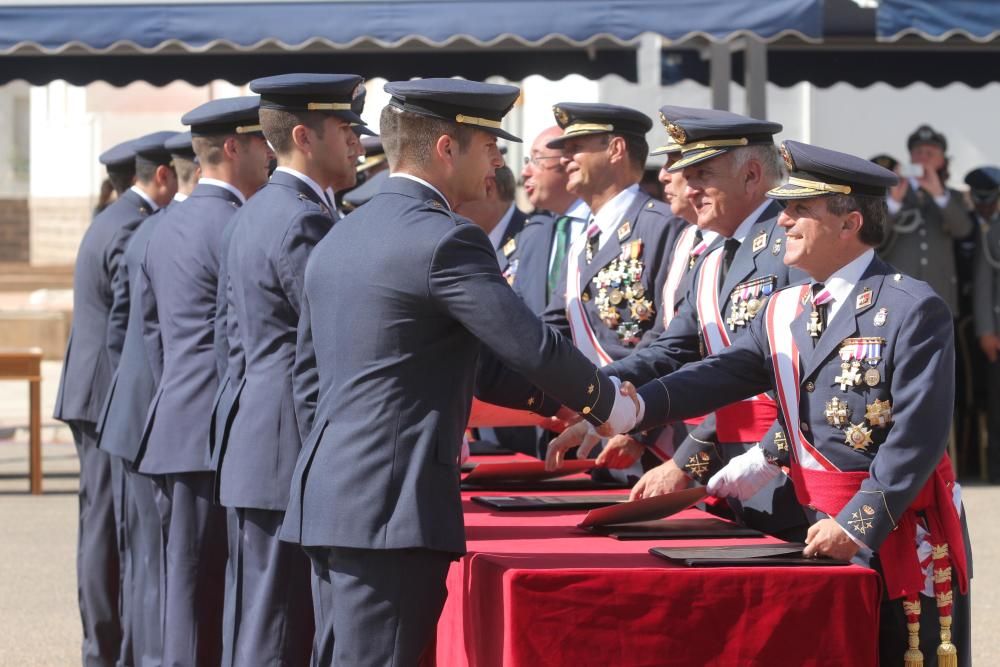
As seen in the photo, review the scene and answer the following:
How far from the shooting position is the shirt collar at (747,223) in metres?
4.57

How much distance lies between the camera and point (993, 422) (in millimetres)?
10000

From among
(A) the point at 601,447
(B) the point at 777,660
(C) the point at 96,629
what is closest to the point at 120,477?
(C) the point at 96,629

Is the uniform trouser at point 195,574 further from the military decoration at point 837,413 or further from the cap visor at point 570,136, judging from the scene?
the military decoration at point 837,413

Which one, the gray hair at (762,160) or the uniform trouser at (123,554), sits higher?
the gray hair at (762,160)

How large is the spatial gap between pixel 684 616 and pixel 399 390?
0.72 meters

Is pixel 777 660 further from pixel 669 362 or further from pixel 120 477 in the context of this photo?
pixel 120 477

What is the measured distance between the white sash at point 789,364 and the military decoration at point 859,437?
7 cm

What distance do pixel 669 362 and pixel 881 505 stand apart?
130 cm

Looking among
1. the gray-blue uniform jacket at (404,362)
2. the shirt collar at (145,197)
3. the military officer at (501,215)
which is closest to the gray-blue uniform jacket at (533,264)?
the military officer at (501,215)

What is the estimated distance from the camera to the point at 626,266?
5336 millimetres

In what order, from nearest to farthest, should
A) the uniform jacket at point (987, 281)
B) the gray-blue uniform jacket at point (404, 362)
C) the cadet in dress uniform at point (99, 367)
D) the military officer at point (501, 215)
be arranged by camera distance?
the gray-blue uniform jacket at point (404, 362), the cadet in dress uniform at point (99, 367), the military officer at point (501, 215), the uniform jacket at point (987, 281)

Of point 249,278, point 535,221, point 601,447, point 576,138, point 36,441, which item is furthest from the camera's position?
point 36,441

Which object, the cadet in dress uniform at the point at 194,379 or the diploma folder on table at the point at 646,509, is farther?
Result: the cadet in dress uniform at the point at 194,379

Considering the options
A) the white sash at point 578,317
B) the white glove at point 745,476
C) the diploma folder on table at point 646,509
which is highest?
the white sash at point 578,317
